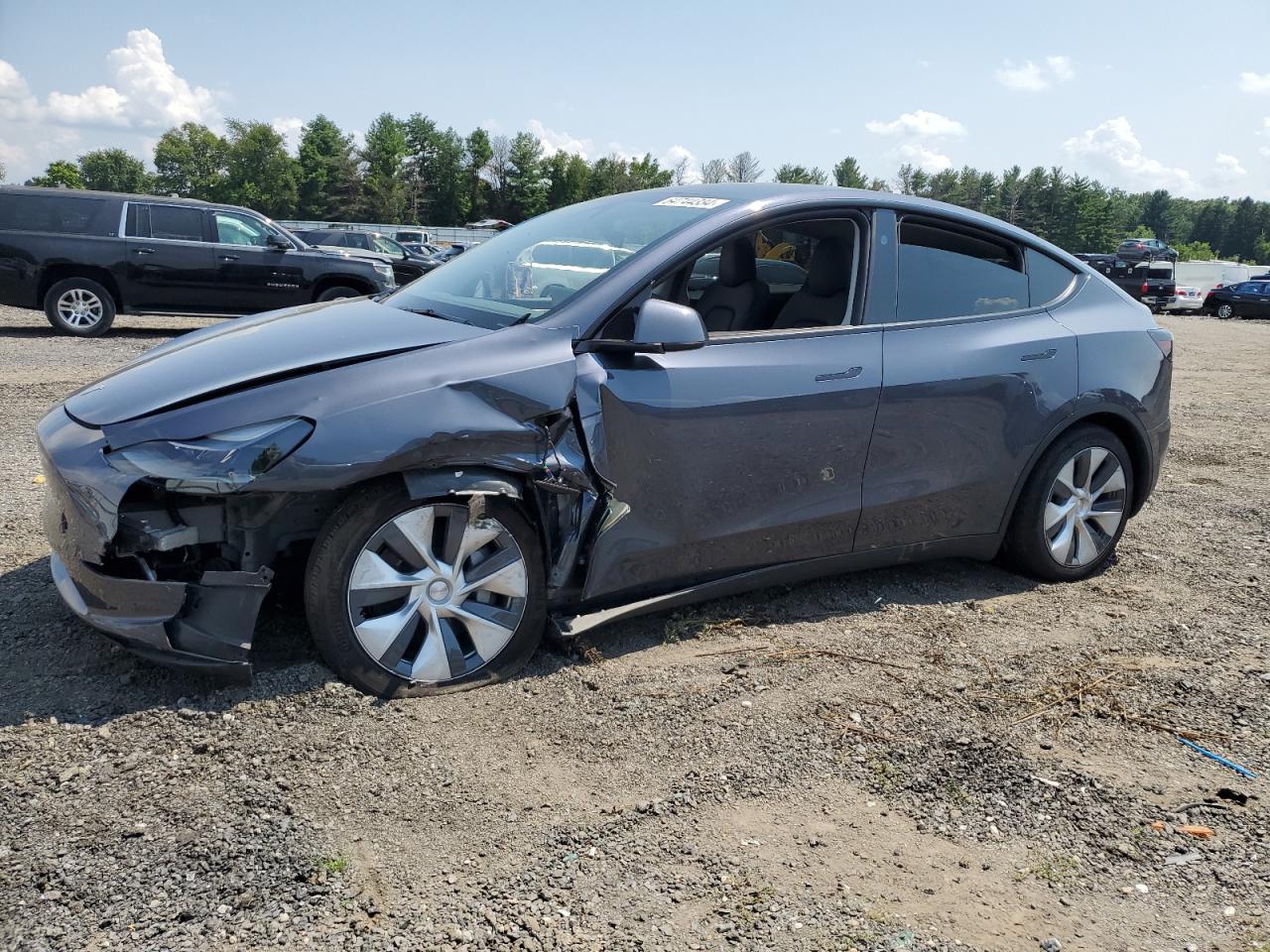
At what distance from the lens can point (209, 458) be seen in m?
2.81

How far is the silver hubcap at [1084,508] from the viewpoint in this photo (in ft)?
14.6

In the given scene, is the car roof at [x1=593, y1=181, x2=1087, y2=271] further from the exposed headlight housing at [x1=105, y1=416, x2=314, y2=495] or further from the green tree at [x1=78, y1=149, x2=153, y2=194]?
the green tree at [x1=78, y1=149, x2=153, y2=194]

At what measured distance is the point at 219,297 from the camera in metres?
12.9

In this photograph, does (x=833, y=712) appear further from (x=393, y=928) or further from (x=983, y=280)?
Result: (x=983, y=280)

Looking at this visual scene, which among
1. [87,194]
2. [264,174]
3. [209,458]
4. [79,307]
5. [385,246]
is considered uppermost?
[264,174]

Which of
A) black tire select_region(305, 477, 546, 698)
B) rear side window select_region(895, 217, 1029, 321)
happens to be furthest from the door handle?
black tire select_region(305, 477, 546, 698)

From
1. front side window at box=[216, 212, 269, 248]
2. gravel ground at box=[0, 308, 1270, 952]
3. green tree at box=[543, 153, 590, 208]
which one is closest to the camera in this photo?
gravel ground at box=[0, 308, 1270, 952]

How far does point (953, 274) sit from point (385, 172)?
11149 cm

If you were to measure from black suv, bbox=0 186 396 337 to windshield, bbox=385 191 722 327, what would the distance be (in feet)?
29.4

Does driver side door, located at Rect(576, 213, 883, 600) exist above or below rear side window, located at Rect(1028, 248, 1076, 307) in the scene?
below

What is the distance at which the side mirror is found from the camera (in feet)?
10.8

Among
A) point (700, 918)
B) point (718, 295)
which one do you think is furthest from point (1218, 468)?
point (700, 918)

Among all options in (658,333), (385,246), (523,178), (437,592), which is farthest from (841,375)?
(523,178)

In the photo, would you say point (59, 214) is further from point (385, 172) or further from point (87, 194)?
point (385, 172)
